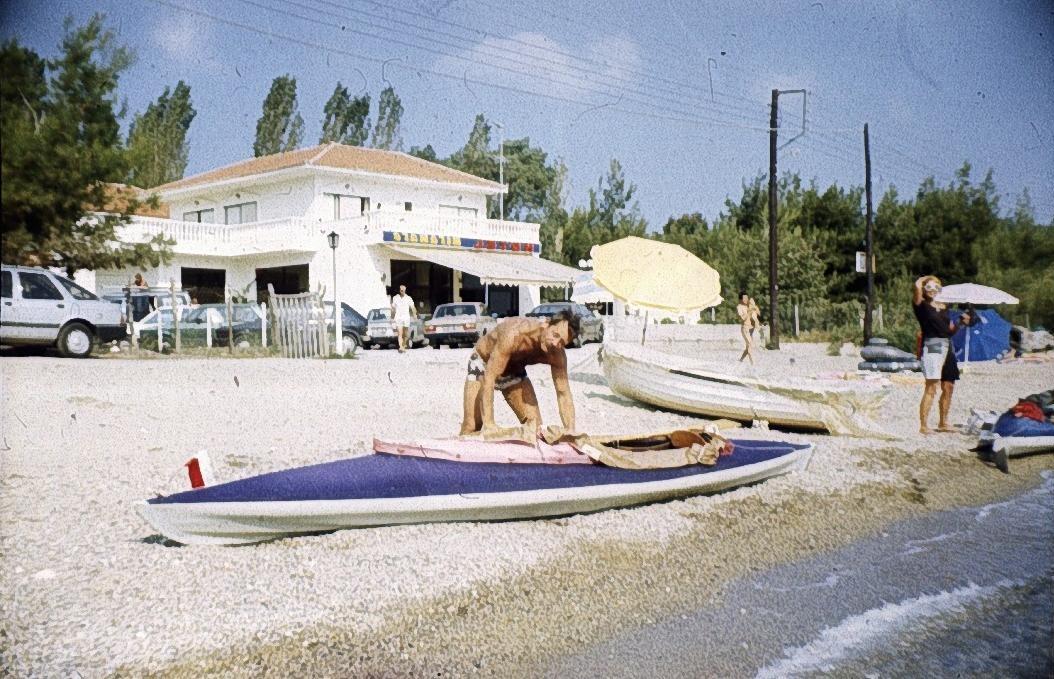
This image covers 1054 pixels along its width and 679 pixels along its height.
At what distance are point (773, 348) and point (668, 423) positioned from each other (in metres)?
3.55

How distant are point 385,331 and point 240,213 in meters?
4.08

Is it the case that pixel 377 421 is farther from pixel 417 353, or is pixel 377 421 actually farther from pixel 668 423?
pixel 417 353

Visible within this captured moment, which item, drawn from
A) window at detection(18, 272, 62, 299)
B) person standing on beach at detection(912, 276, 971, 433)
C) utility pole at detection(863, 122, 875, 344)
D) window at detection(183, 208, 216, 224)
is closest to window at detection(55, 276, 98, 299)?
window at detection(18, 272, 62, 299)

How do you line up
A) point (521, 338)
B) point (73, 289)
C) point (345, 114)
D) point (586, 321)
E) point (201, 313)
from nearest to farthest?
point (521, 338) < point (345, 114) < point (73, 289) < point (201, 313) < point (586, 321)

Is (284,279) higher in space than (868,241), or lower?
lower

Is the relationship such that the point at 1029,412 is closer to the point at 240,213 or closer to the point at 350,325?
the point at 350,325

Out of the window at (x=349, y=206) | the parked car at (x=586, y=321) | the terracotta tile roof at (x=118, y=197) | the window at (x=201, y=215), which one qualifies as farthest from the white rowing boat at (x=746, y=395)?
the window at (x=349, y=206)

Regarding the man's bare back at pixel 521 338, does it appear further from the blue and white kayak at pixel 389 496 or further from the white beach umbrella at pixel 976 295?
the white beach umbrella at pixel 976 295

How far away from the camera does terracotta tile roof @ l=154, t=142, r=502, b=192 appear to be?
14.4m

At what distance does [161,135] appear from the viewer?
8.28 meters

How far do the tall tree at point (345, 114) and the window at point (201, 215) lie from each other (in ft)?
15.1

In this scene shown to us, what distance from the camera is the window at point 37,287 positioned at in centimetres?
1161

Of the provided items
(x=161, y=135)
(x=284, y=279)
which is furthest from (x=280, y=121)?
(x=284, y=279)

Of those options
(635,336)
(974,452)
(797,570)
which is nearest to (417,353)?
(635,336)
